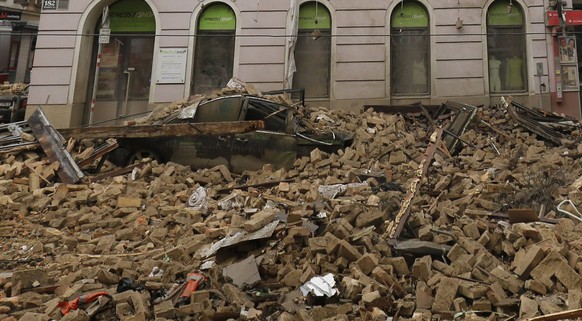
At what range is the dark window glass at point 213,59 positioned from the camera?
48.1ft

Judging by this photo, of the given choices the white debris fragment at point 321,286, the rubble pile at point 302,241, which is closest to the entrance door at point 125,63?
the rubble pile at point 302,241

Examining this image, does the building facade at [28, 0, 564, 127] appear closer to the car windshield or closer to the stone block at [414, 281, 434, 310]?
the car windshield

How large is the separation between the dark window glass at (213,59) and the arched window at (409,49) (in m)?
Result: 6.03

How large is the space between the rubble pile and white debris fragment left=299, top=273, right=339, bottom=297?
0.01m

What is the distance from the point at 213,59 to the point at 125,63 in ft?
11.7

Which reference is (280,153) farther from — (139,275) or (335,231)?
(139,275)

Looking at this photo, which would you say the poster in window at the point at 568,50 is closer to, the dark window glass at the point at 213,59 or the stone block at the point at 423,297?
the dark window glass at the point at 213,59

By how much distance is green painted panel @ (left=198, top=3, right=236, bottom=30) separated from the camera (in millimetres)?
14812

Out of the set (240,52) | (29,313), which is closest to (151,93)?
(240,52)

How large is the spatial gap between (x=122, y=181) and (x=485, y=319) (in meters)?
6.90

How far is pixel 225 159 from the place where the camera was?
8852 mm

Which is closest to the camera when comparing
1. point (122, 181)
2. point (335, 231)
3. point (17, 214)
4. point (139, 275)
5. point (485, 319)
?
point (485, 319)

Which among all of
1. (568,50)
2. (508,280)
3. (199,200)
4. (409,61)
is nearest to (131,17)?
(409,61)

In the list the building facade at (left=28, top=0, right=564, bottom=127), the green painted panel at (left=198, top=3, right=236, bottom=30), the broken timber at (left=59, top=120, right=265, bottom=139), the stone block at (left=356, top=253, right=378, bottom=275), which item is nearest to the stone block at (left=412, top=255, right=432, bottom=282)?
the stone block at (left=356, top=253, right=378, bottom=275)
